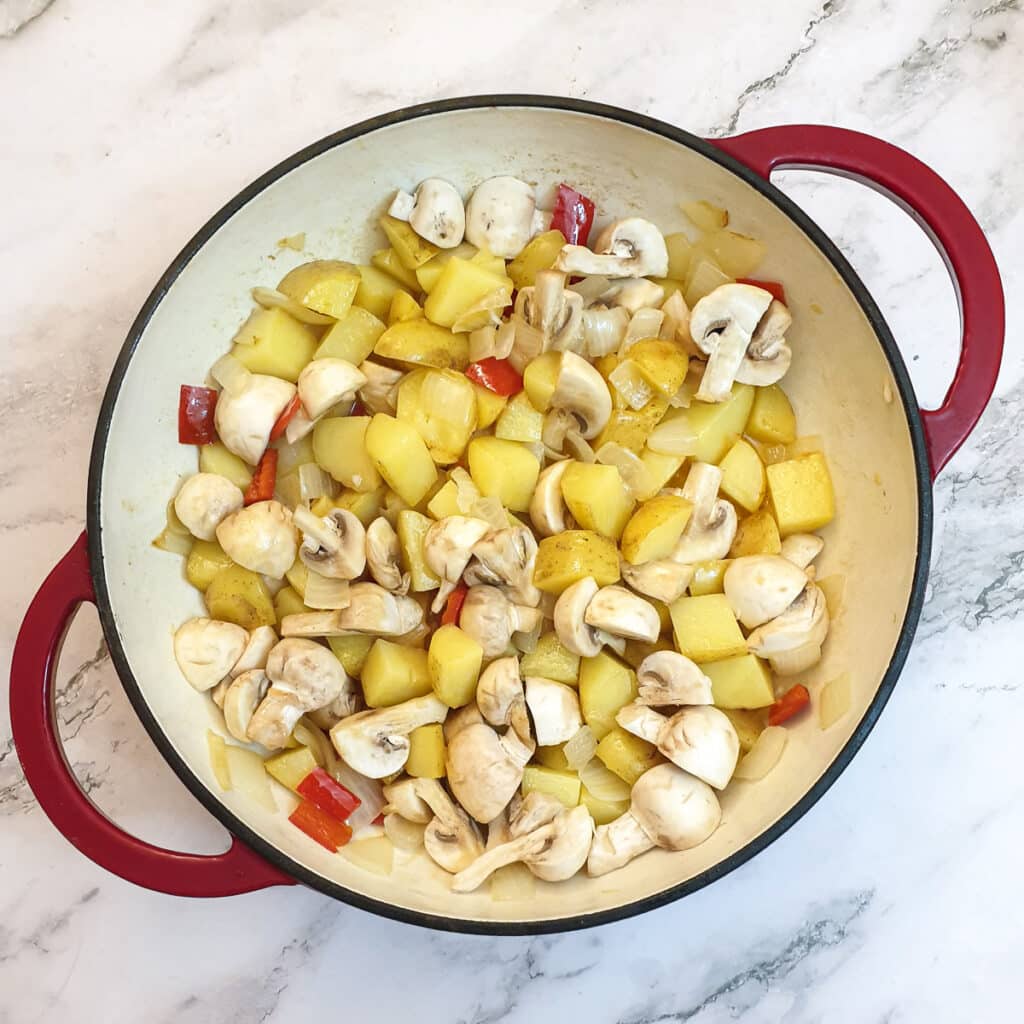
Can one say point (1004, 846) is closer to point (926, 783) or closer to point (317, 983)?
point (926, 783)

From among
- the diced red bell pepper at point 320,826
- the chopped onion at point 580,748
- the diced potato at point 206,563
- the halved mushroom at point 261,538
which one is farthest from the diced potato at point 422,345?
the diced red bell pepper at point 320,826

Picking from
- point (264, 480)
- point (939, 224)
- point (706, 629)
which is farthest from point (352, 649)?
point (939, 224)

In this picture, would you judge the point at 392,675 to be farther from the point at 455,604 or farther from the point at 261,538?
the point at 261,538

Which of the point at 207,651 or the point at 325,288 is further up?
the point at 325,288

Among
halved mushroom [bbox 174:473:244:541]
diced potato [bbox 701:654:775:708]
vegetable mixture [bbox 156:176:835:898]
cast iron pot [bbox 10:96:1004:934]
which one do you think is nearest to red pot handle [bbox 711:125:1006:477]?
cast iron pot [bbox 10:96:1004:934]

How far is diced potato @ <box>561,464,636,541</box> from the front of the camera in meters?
1.58

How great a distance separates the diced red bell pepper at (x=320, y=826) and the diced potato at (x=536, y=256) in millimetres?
932

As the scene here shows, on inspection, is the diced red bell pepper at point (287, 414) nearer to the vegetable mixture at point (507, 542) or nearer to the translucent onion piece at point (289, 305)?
the vegetable mixture at point (507, 542)

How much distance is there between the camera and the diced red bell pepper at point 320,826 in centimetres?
162

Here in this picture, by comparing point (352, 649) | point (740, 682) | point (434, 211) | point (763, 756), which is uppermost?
point (434, 211)

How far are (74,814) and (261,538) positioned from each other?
479 mm

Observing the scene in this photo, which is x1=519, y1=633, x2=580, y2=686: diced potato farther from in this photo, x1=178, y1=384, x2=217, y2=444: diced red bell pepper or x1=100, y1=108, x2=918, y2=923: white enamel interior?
x1=178, y1=384, x2=217, y2=444: diced red bell pepper

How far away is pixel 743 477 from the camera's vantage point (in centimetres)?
168

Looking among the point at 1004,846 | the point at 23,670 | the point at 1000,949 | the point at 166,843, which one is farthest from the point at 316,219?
the point at 1000,949
